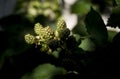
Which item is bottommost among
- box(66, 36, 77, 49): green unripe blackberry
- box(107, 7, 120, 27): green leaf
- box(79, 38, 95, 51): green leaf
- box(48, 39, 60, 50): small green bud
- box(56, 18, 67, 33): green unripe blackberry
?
box(48, 39, 60, 50): small green bud

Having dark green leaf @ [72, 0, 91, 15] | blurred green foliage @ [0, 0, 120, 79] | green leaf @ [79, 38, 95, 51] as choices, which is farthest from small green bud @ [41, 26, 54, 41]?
dark green leaf @ [72, 0, 91, 15]

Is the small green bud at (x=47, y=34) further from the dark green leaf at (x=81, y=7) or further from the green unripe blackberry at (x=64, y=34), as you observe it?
the dark green leaf at (x=81, y=7)

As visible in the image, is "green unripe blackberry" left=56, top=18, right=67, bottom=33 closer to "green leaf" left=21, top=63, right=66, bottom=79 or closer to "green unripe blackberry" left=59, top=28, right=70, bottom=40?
"green unripe blackberry" left=59, top=28, right=70, bottom=40

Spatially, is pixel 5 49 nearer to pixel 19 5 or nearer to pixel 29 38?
pixel 29 38

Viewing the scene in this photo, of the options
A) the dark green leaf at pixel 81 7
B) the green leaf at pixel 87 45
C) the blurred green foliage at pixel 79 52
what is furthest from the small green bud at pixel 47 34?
the dark green leaf at pixel 81 7

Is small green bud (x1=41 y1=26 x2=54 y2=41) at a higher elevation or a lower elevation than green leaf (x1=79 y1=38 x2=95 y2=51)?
lower

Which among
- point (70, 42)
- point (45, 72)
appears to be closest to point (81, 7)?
point (45, 72)

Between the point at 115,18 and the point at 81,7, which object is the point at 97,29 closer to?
the point at 115,18
